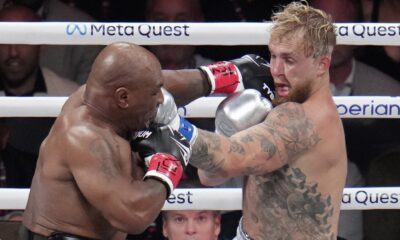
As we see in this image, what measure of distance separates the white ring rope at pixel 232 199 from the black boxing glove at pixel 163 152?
1104 millimetres

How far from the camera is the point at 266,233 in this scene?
3.77m

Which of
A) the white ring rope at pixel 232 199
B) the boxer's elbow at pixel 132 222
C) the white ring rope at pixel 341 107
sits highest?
the white ring rope at pixel 341 107

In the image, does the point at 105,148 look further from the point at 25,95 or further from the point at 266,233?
the point at 25,95

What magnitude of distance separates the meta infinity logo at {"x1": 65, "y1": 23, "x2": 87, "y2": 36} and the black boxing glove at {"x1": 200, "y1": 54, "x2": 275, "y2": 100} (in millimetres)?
678

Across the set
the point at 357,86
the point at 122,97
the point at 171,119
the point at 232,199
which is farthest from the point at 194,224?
the point at 122,97

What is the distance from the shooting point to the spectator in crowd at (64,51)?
16.3 feet

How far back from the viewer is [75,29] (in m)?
4.47

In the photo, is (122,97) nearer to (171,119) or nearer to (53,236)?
(171,119)

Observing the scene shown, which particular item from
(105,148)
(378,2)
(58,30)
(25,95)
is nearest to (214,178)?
(105,148)

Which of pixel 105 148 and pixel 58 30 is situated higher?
pixel 58 30

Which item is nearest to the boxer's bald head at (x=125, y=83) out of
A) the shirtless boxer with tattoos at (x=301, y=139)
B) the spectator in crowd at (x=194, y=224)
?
the shirtless boxer with tattoos at (x=301, y=139)

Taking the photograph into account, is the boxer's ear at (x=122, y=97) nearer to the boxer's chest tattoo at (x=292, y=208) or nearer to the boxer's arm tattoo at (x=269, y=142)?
the boxer's arm tattoo at (x=269, y=142)

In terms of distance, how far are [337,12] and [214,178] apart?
4.70ft

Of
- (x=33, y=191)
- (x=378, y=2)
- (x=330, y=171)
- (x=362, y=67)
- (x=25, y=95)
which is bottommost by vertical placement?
(x=33, y=191)
